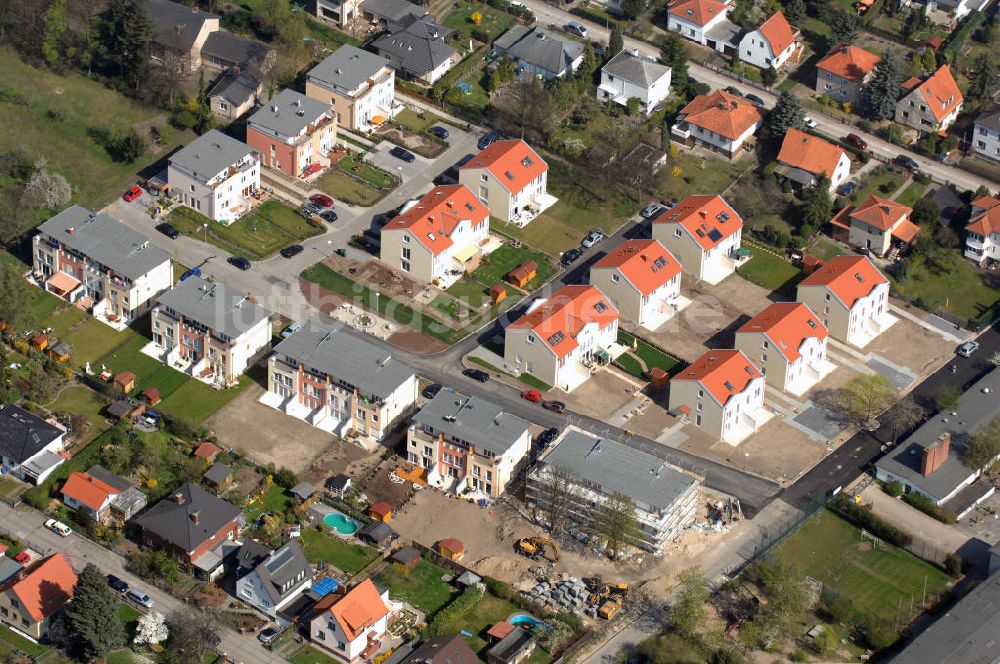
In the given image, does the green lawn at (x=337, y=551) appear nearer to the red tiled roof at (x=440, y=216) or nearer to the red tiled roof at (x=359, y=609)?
the red tiled roof at (x=359, y=609)

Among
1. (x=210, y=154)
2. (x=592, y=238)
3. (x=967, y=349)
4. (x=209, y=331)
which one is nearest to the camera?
(x=209, y=331)

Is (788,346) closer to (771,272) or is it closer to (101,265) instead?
(771,272)

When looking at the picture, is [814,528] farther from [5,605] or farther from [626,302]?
[5,605]

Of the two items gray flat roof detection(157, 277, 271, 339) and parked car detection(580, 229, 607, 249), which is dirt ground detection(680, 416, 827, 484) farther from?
gray flat roof detection(157, 277, 271, 339)

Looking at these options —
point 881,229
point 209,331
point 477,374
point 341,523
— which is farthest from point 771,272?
point 209,331

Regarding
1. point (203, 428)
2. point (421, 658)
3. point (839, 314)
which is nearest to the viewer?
point (421, 658)

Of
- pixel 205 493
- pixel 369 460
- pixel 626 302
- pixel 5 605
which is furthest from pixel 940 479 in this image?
pixel 5 605
